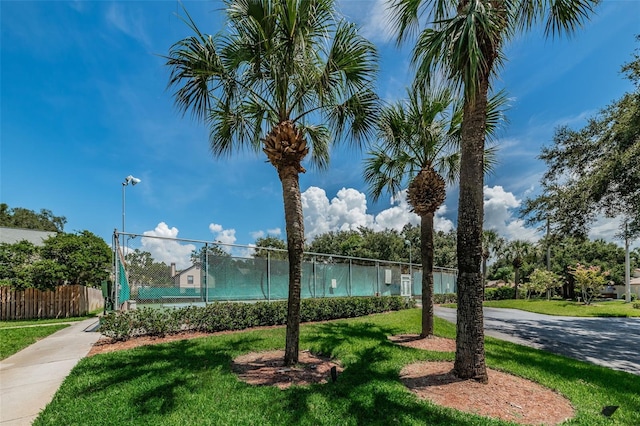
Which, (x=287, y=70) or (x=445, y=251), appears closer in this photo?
(x=287, y=70)

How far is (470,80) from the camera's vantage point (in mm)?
3963

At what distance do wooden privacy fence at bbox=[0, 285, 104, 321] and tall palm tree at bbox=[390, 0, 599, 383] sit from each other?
628 inches

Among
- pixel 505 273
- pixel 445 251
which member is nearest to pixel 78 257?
pixel 445 251

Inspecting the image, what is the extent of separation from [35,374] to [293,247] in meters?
4.56

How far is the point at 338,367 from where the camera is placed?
5363 mm

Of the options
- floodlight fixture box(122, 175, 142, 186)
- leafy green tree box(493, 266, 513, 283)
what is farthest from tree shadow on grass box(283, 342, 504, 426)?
leafy green tree box(493, 266, 513, 283)

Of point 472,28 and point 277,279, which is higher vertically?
point 472,28

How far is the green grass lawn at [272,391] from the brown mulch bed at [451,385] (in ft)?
0.70

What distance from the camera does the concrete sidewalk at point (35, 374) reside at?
3.72 m

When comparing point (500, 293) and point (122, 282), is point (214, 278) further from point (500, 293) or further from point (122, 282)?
point (500, 293)

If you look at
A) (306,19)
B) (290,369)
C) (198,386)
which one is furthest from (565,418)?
(306,19)

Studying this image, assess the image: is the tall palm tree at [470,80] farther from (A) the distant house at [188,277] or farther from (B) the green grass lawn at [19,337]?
(B) the green grass lawn at [19,337]

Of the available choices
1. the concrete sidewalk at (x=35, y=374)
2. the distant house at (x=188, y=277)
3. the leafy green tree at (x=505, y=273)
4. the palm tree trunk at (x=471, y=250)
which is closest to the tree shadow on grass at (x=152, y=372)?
the concrete sidewalk at (x=35, y=374)

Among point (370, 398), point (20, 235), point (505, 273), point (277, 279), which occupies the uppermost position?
point (20, 235)
